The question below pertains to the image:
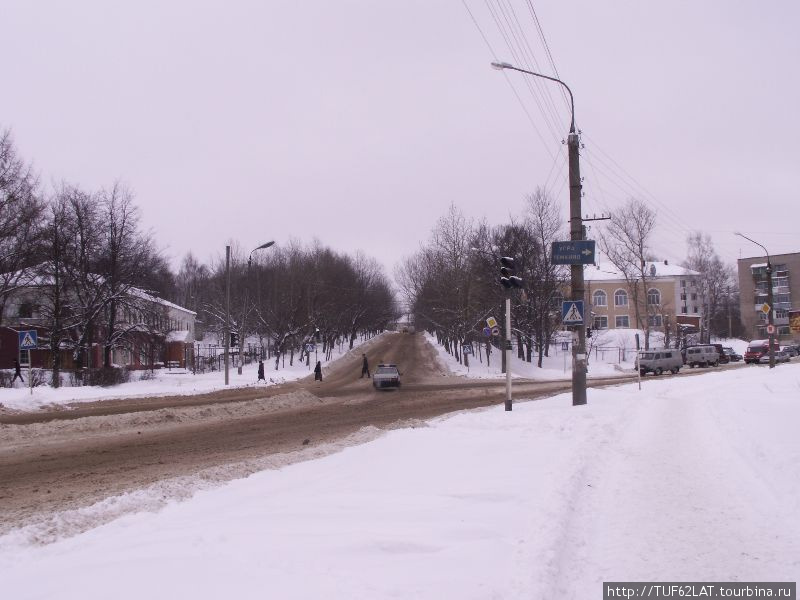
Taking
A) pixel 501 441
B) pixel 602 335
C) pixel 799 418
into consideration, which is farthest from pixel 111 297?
pixel 602 335

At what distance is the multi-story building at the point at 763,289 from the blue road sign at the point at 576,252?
9706 cm

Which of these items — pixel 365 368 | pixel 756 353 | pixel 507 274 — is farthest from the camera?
pixel 756 353

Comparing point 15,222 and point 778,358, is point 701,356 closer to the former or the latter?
point 778,358

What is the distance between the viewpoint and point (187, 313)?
260 feet

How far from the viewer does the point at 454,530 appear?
6.38 metres

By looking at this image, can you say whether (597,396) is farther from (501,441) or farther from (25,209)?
(25,209)

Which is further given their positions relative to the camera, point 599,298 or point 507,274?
point 599,298

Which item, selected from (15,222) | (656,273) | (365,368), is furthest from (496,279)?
(656,273)

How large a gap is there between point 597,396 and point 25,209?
30.2 m

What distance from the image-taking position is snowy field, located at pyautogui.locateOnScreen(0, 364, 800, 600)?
4980 millimetres

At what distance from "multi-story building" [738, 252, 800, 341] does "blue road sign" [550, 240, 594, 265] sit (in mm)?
97061

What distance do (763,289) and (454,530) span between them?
119 meters

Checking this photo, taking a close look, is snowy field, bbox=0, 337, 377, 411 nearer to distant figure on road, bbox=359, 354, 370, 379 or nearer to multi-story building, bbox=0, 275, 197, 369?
multi-story building, bbox=0, 275, 197, 369

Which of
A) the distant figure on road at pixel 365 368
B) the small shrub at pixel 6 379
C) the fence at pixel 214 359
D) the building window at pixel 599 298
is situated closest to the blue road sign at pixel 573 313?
the small shrub at pixel 6 379
